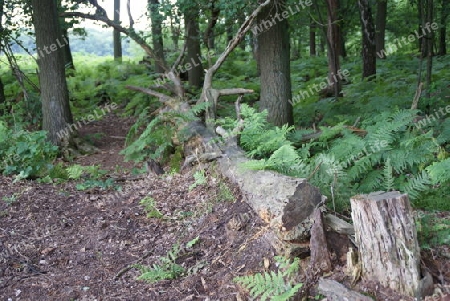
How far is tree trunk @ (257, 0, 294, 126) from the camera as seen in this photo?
7645 mm

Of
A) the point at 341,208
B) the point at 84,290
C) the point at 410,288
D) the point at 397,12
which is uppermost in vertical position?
the point at 397,12

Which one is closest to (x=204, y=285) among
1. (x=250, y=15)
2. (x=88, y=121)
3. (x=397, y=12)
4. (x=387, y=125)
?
(x=387, y=125)

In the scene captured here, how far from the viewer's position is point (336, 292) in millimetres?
3094

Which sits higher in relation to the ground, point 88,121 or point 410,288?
point 88,121

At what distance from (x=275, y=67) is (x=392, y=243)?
5.24 metres

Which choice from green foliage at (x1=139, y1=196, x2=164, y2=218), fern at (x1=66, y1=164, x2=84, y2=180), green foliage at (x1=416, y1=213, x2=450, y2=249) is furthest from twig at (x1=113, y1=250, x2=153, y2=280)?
fern at (x1=66, y1=164, x2=84, y2=180)

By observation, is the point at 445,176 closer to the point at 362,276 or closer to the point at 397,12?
the point at 362,276

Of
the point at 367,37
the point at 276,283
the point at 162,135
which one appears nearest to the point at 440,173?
the point at 276,283

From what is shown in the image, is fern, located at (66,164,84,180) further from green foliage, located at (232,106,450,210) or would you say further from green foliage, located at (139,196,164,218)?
green foliage, located at (232,106,450,210)

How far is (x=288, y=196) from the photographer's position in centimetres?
378

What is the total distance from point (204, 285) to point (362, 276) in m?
1.30

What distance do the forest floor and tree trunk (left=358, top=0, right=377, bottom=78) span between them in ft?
26.3

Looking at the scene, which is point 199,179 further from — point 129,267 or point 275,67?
point 275,67

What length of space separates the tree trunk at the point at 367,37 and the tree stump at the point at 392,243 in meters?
9.96
